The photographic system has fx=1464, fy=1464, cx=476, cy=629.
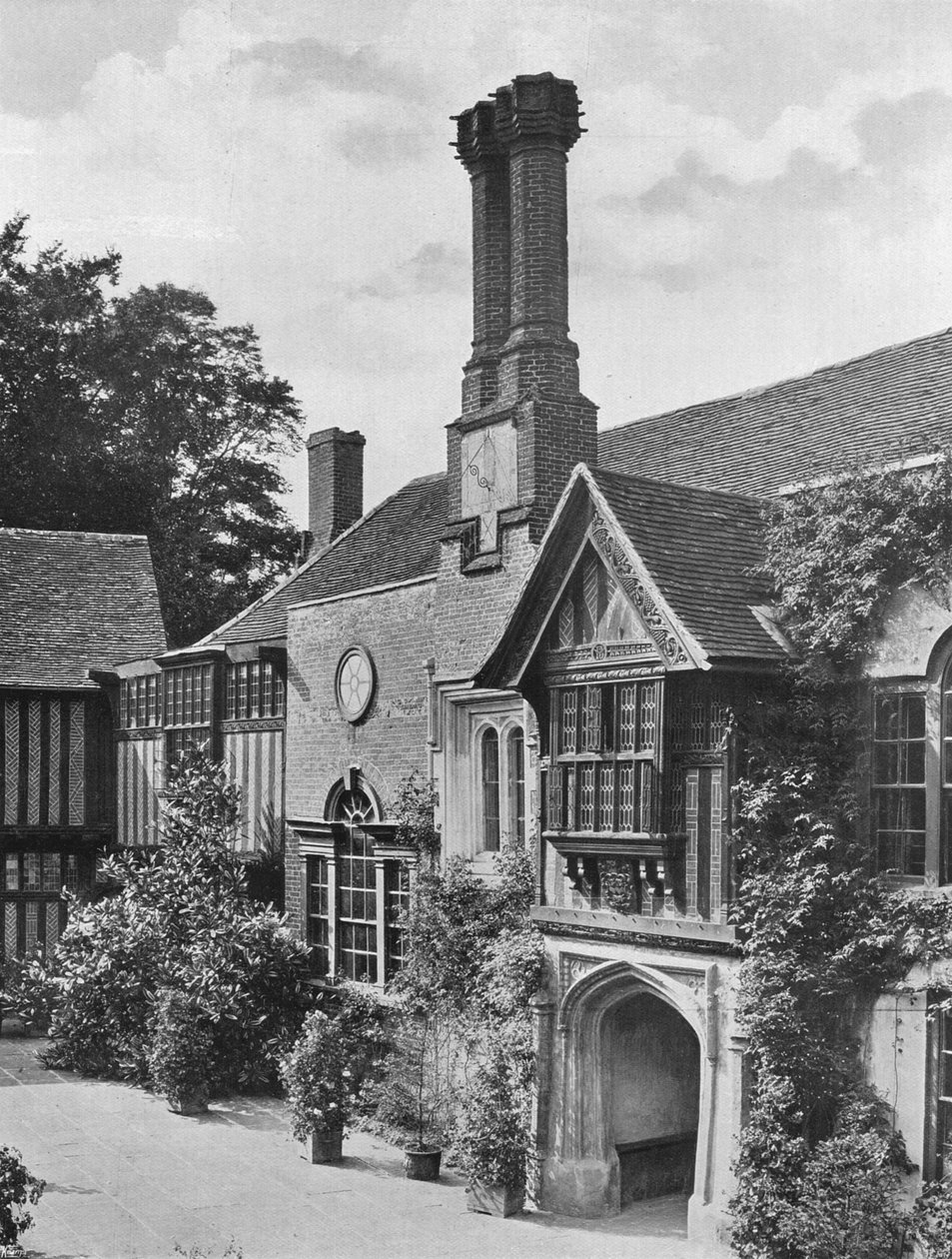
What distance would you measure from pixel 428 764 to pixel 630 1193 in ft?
17.7

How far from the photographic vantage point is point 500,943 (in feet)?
45.3

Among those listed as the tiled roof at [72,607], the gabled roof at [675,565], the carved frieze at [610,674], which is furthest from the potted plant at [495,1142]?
the tiled roof at [72,607]

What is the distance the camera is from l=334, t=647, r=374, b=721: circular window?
18109 mm

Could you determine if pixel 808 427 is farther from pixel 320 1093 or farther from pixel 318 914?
pixel 318 914

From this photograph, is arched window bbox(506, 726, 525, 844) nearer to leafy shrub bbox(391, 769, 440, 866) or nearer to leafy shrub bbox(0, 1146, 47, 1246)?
leafy shrub bbox(391, 769, 440, 866)

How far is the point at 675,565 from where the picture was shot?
12.1 metres

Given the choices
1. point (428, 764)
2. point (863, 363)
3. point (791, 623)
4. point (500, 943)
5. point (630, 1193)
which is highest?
point (863, 363)

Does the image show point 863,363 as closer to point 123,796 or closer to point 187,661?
point 187,661

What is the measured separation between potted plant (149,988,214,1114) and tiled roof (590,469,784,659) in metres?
8.74

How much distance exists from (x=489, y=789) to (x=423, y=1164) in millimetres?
3931

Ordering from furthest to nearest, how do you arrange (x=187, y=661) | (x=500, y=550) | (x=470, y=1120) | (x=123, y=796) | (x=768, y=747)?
(x=123, y=796) < (x=187, y=661) < (x=500, y=550) < (x=470, y=1120) < (x=768, y=747)

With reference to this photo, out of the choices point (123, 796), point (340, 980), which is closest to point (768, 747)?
point (340, 980)

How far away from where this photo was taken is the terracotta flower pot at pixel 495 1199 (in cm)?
1299

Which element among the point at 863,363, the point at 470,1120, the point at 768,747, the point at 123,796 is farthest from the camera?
the point at 123,796
